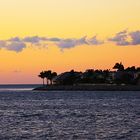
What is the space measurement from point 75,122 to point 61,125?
4247 mm

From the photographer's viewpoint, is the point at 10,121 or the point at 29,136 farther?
the point at 10,121

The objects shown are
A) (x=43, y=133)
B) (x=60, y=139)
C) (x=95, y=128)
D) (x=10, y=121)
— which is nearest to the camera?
(x=60, y=139)

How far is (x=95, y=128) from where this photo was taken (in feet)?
205

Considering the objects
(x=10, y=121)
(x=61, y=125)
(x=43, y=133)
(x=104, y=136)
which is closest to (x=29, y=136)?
(x=43, y=133)

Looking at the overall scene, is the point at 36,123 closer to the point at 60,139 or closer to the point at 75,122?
the point at 75,122

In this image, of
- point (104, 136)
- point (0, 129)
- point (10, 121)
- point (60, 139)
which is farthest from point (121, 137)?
point (10, 121)

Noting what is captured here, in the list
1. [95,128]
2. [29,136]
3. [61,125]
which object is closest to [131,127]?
[95,128]

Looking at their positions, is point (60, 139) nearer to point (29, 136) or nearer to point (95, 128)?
point (29, 136)

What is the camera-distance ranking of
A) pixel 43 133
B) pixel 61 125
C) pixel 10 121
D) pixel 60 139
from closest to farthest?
pixel 60 139 < pixel 43 133 < pixel 61 125 < pixel 10 121

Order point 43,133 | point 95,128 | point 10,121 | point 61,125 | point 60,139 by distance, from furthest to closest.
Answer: point 10,121, point 61,125, point 95,128, point 43,133, point 60,139

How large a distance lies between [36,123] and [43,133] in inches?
447

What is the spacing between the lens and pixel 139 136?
5459cm

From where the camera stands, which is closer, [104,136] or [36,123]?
[104,136]

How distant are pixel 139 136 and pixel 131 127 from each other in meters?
8.78
